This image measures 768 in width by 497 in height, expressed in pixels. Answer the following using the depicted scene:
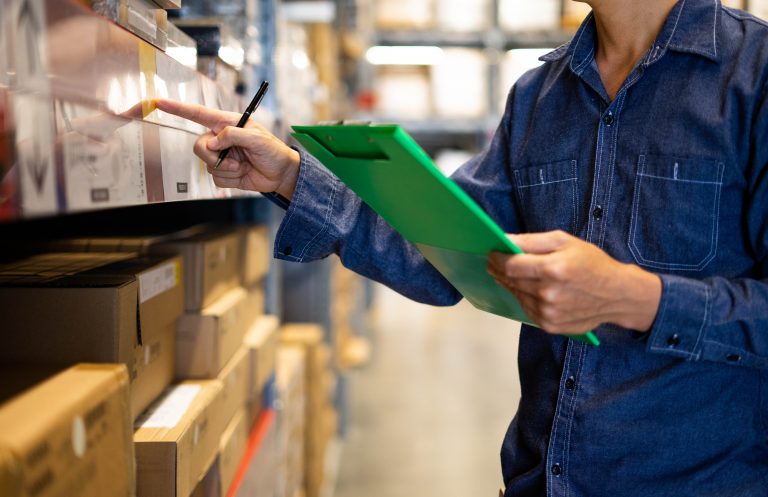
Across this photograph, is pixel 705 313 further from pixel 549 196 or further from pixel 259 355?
pixel 259 355

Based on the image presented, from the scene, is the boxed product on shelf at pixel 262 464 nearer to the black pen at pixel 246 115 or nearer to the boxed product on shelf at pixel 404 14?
the black pen at pixel 246 115

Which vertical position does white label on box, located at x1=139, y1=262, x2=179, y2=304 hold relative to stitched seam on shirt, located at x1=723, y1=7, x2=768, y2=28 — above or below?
below

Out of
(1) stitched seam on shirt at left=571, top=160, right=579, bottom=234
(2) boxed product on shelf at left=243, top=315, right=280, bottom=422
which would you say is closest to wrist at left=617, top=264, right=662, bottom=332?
(1) stitched seam on shirt at left=571, top=160, right=579, bottom=234

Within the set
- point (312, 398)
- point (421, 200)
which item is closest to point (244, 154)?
point (421, 200)

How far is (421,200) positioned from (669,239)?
0.46 metres

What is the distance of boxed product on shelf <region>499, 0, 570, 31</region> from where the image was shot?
521 cm

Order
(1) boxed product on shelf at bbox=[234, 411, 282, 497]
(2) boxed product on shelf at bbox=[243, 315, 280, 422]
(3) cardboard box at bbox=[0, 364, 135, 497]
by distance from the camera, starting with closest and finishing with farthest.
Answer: (3) cardboard box at bbox=[0, 364, 135, 497] < (1) boxed product on shelf at bbox=[234, 411, 282, 497] < (2) boxed product on shelf at bbox=[243, 315, 280, 422]

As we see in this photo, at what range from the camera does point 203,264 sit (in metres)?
1.37

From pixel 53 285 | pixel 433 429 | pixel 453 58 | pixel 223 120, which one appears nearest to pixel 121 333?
pixel 53 285

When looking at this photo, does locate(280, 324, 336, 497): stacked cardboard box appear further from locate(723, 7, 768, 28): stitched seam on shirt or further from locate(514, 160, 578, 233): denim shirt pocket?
locate(723, 7, 768, 28): stitched seam on shirt

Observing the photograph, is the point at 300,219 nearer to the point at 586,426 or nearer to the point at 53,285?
the point at 53,285

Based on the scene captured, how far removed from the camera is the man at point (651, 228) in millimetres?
979

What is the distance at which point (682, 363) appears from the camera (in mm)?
1030

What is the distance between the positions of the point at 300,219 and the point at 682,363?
648 millimetres
